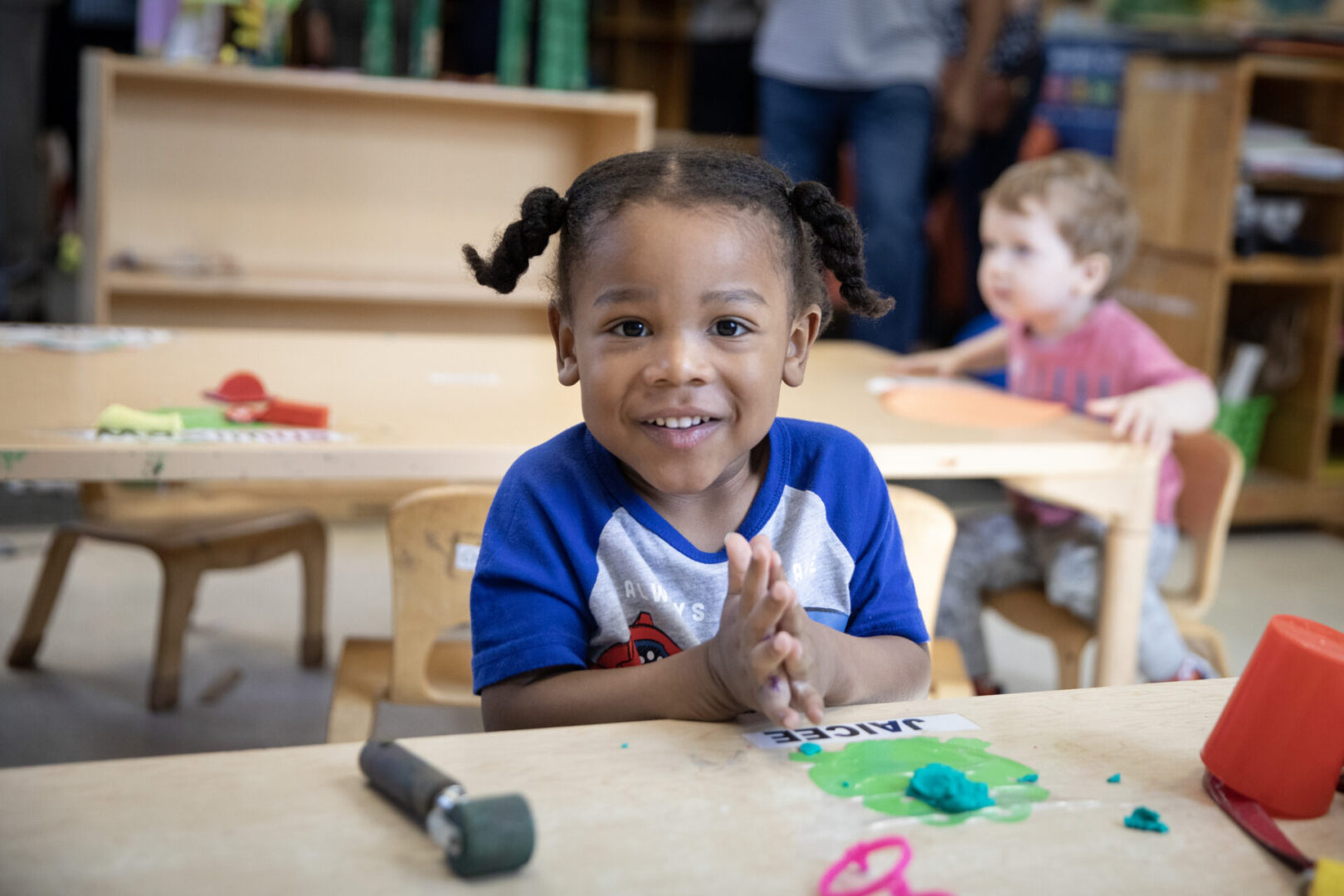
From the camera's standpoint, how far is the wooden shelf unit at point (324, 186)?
11.2 ft

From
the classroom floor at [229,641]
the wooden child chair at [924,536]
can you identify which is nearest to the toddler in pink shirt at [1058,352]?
the classroom floor at [229,641]

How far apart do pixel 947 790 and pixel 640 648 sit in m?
0.37

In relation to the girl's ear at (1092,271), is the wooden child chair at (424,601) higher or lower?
lower

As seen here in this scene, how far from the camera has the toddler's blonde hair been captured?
2.16m

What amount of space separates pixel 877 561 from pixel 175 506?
187cm

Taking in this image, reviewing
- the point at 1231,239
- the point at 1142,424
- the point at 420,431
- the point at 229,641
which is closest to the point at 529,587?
the point at 420,431

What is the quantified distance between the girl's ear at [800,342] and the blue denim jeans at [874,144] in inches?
82.3

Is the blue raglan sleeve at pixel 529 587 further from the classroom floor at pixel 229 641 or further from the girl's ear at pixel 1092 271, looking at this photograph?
the girl's ear at pixel 1092 271

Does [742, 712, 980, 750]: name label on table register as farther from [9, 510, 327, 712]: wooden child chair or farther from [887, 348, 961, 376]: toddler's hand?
[9, 510, 327, 712]: wooden child chair

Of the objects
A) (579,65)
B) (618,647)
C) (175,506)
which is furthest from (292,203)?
(618,647)

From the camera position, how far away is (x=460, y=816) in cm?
58

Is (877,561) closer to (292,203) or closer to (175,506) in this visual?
(175,506)

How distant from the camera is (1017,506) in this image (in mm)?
2217

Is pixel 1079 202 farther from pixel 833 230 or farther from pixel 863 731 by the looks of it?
pixel 863 731
